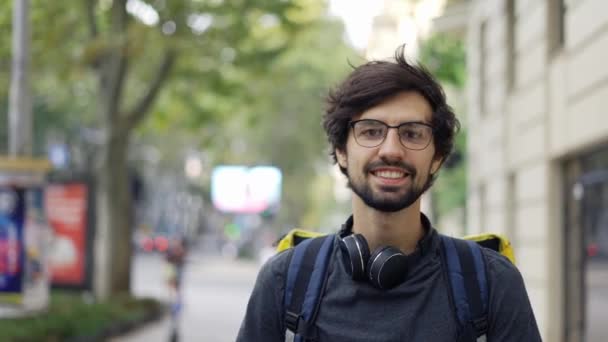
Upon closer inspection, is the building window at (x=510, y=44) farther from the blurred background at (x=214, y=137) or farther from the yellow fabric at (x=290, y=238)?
the yellow fabric at (x=290, y=238)

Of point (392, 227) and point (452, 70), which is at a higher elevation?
point (452, 70)

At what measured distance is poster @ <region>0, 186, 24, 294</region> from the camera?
40.8 ft

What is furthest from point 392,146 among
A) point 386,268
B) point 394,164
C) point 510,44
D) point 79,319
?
point 79,319

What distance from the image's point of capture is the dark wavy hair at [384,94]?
264 centimetres

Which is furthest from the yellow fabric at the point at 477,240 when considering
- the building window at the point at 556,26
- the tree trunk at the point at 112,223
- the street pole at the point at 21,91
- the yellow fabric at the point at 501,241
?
the tree trunk at the point at 112,223

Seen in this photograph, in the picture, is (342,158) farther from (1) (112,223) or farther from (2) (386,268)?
(1) (112,223)

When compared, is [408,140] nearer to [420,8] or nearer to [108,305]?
[108,305]

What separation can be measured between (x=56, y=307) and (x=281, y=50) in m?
6.23

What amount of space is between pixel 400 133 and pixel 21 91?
1134 cm

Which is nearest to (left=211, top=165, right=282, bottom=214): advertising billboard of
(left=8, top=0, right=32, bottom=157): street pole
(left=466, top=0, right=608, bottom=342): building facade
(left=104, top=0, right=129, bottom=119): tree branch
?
(left=104, top=0, right=129, bottom=119): tree branch

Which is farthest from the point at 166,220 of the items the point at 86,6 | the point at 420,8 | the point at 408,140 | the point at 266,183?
the point at 408,140

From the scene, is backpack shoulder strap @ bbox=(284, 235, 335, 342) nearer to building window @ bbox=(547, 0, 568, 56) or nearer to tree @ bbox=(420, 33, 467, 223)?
building window @ bbox=(547, 0, 568, 56)

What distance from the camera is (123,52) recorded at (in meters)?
16.4

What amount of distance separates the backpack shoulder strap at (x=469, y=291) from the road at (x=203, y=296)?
11786mm
